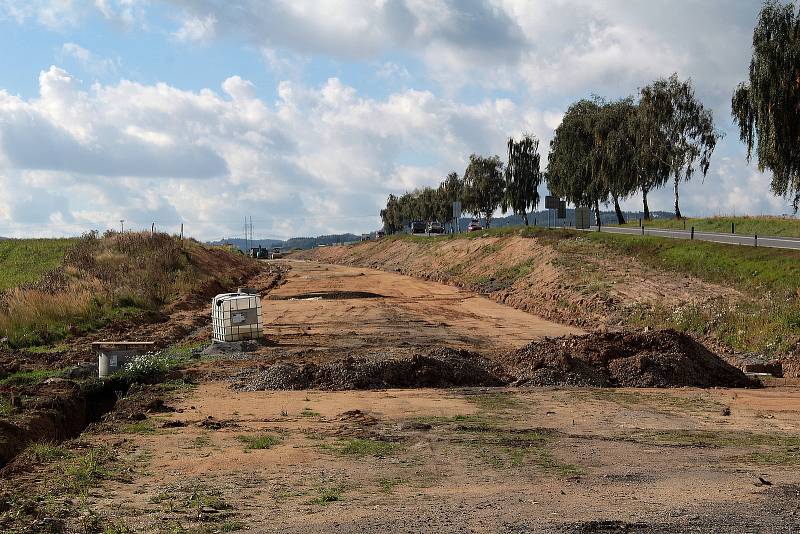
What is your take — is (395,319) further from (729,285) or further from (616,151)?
(616,151)

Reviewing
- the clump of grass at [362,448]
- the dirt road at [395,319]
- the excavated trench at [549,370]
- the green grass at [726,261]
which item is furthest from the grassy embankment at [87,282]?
the green grass at [726,261]

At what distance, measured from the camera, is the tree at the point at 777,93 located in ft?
127

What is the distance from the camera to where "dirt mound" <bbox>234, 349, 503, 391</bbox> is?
19344 millimetres

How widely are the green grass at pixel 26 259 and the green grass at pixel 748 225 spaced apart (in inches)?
1547

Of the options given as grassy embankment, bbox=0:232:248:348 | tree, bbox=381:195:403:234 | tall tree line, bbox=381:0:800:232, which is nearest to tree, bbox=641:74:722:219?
tall tree line, bbox=381:0:800:232

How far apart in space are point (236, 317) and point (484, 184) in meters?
76.4

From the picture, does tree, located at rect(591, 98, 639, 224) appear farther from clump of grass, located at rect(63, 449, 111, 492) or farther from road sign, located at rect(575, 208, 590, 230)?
clump of grass, located at rect(63, 449, 111, 492)

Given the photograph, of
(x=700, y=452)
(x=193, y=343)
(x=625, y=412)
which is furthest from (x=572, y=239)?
(x=700, y=452)

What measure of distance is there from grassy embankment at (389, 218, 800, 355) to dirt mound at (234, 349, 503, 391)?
940 centimetres

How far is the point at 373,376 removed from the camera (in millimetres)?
19734

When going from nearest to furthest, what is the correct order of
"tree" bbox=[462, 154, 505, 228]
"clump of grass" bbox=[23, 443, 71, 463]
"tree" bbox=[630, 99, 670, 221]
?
"clump of grass" bbox=[23, 443, 71, 463] → "tree" bbox=[630, 99, 670, 221] → "tree" bbox=[462, 154, 505, 228]

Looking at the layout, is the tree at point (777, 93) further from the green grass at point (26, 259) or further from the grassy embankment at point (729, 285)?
the green grass at point (26, 259)

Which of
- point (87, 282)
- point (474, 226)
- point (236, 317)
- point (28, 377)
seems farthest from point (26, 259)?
point (474, 226)

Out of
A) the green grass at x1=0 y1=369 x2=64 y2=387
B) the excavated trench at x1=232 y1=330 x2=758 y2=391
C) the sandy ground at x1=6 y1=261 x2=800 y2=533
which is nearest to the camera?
the sandy ground at x1=6 y1=261 x2=800 y2=533
